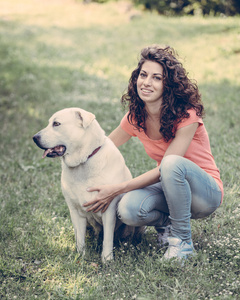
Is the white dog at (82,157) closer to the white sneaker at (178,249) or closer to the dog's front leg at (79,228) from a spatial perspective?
the dog's front leg at (79,228)

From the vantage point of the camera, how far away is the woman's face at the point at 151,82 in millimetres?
2770

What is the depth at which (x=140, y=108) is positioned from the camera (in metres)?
2.99

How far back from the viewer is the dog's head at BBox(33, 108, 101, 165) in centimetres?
268

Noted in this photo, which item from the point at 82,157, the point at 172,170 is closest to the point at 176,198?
the point at 172,170

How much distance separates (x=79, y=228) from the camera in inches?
117

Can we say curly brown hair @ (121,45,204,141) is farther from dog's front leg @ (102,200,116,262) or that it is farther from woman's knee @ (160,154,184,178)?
dog's front leg @ (102,200,116,262)

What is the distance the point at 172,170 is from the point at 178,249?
2.04ft

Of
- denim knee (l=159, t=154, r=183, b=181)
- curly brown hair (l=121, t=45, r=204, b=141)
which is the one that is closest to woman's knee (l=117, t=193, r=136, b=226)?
denim knee (l=159, t=154, r=183, b=181)

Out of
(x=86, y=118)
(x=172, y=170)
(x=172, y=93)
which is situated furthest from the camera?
(x=172, y=93)

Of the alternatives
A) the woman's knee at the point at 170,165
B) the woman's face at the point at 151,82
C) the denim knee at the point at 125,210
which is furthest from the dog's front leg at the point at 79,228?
the woman's face at the point at 151,82

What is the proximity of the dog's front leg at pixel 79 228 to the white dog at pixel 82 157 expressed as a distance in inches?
0.4

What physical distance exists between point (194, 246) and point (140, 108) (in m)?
1.22

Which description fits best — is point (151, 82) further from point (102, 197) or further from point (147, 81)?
point (102, 197)

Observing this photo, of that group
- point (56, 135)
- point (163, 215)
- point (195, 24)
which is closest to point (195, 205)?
point (163, 215)
